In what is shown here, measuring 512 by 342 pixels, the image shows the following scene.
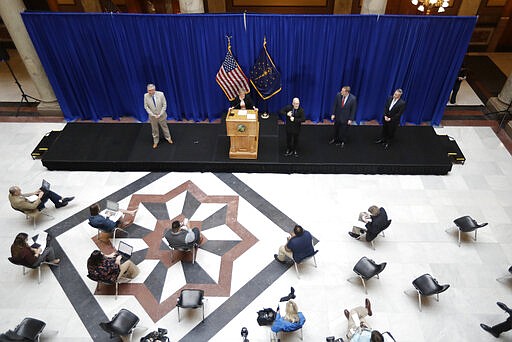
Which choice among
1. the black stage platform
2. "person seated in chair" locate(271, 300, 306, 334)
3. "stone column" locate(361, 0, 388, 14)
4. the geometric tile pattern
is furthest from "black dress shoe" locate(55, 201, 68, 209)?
"stone column" locate(361, 0, 388, 14)

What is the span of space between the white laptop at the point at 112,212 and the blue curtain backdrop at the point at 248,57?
3746 mm

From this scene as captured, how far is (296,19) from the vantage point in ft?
29.6

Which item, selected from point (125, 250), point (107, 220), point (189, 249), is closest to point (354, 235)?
point (189, 249)

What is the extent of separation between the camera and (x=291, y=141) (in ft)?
29.9

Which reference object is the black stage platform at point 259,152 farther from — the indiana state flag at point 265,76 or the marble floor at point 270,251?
the indiana state flag at point 265,76

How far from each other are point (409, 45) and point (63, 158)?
857cm

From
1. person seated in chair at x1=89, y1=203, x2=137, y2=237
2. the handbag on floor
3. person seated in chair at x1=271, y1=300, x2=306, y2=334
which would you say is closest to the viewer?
person seated in chair at x1=271, y1=300, x2=306, y2=334

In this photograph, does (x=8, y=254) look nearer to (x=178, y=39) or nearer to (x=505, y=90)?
(x=178, y=39)

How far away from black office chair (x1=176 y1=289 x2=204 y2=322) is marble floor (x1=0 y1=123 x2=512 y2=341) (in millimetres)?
417

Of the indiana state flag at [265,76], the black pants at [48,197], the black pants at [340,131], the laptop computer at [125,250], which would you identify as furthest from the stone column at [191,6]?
the laptop computer at [125,250]

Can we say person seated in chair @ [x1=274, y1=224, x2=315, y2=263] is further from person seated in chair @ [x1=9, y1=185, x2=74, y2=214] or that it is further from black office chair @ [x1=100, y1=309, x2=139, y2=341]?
person seated in chair @ [x1=9, y1=185, x2=74, y2=214]

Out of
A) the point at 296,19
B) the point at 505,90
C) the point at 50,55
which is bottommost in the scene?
the point at 505,90

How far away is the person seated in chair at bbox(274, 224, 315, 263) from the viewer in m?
6.49

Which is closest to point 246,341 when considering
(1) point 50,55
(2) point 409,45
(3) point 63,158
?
(3) point 63,158
